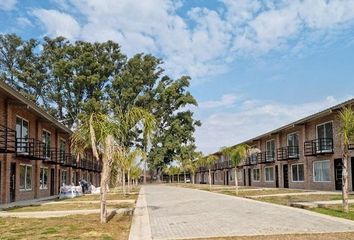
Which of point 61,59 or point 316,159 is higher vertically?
point 61,59

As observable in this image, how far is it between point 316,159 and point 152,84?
130 feet

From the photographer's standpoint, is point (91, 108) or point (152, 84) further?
point (152, 84)

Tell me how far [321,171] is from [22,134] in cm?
2127

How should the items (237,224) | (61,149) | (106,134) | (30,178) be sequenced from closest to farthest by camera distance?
(237,224) → (106,134) → (30,178) → (61,149)

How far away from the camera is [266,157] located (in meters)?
46.4

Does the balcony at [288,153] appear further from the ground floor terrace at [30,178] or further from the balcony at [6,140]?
the balcony at [6,140]

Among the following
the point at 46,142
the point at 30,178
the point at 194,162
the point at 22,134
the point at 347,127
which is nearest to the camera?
the point at 347,127

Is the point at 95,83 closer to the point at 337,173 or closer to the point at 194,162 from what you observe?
the point at 194,162

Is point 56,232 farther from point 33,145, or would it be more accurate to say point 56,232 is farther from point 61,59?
point 61,59

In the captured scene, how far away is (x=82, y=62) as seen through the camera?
61750 millimetres

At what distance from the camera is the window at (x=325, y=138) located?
32.0 meters

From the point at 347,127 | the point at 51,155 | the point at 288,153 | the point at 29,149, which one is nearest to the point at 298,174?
the point at 288,153

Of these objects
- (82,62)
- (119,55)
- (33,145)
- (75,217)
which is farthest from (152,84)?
(75,217)

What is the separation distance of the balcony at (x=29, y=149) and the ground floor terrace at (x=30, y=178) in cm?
52
